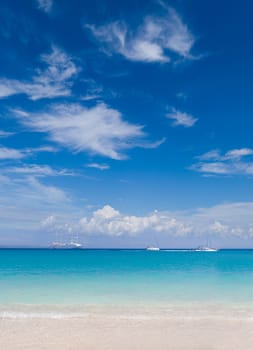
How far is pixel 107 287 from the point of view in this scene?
25547 millimetres

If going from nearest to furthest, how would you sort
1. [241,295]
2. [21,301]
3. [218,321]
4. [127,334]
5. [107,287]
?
1. [127,334]
2. [218,321]
3. [21,301]
4. [241,295]
5. [107,287]

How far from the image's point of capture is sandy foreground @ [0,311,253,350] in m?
10.8

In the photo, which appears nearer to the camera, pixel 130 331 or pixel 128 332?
pixel 128 332

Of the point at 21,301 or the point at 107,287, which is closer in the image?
the point at 21,301

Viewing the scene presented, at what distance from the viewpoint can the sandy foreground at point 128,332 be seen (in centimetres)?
1076

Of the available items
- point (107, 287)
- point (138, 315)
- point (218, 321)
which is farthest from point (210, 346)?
point (107, 287)

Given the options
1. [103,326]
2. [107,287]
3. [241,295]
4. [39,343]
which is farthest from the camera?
[107,287]

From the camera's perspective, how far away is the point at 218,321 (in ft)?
46.8

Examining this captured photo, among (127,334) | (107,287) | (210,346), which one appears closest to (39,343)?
(127,334)

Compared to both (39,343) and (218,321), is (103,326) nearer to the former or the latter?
(39,343)

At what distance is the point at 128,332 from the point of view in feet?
40.3

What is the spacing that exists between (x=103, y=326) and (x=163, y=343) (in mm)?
2939

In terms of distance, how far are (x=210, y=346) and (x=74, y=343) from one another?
414 cm

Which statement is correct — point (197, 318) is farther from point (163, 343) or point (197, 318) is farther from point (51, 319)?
point (51, 319)
